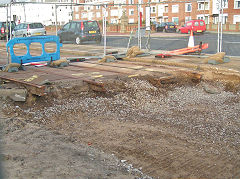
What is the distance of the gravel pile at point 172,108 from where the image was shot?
645 cm

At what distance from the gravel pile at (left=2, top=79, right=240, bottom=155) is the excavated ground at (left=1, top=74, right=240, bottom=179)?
0.06ft

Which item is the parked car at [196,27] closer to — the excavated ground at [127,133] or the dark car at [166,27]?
the dark car at [166,27]

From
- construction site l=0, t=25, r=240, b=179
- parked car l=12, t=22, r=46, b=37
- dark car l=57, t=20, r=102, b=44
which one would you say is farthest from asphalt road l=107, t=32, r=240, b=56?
parked car l=12, t=22, r=46, b=37

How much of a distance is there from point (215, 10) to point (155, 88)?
5357mm

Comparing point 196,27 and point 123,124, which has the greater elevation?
point 196,27

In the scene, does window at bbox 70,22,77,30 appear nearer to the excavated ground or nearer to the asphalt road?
the asphalt road

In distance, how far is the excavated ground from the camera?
4.82m

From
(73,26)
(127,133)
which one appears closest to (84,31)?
(73,26)

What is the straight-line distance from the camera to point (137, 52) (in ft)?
49.8

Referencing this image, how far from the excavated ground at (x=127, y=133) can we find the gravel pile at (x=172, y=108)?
19 millimetres

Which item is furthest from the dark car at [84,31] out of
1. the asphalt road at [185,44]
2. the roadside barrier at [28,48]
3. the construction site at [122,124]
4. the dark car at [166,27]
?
the dark car at [166,27]

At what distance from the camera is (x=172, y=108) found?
783 cm

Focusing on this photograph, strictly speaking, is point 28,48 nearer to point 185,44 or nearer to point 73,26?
point 73,26

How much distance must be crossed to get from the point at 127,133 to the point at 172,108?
6.30 ft
